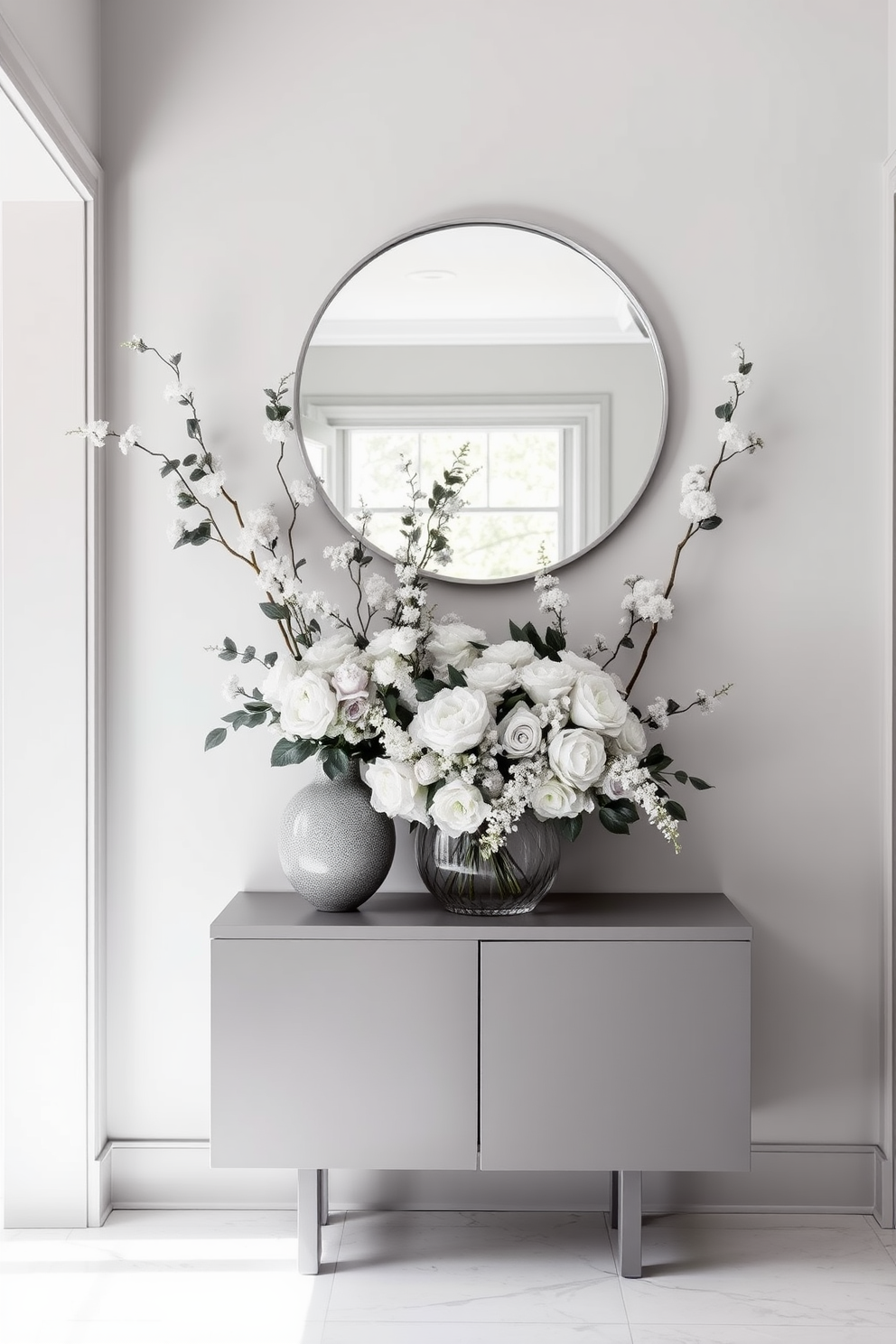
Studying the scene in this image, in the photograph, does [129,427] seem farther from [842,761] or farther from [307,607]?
[842,761]

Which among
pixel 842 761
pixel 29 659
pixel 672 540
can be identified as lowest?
pixel 842 761

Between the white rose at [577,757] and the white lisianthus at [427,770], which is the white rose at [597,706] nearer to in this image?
the white rose at [577,757]

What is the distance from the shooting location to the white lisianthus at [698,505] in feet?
6.52

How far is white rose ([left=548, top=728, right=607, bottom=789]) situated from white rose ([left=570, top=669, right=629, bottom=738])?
28 mm

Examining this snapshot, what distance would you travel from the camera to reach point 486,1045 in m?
1.80

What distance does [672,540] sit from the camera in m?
2.08

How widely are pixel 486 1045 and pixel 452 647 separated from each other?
70cm

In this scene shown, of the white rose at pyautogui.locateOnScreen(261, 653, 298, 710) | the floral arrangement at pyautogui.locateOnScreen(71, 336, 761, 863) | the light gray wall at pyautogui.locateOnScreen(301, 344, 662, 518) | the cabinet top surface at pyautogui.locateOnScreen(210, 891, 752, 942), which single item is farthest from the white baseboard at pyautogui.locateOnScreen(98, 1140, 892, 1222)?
the light gray wall at pyautogui.locateOnScreen(301, 344, 662, 518)

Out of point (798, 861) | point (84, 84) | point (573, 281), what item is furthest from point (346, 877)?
point (84, 84)

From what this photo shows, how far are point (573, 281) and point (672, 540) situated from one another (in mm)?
544

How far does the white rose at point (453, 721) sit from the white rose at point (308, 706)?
0.16 metres

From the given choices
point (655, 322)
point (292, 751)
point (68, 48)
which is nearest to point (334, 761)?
point (292, 751)

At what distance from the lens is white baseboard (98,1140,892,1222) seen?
82.4 inches

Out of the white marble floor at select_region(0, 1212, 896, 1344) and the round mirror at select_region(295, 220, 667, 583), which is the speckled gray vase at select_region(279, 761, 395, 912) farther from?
the white marble floor at select_region(0, 1212, 896, 1344)
